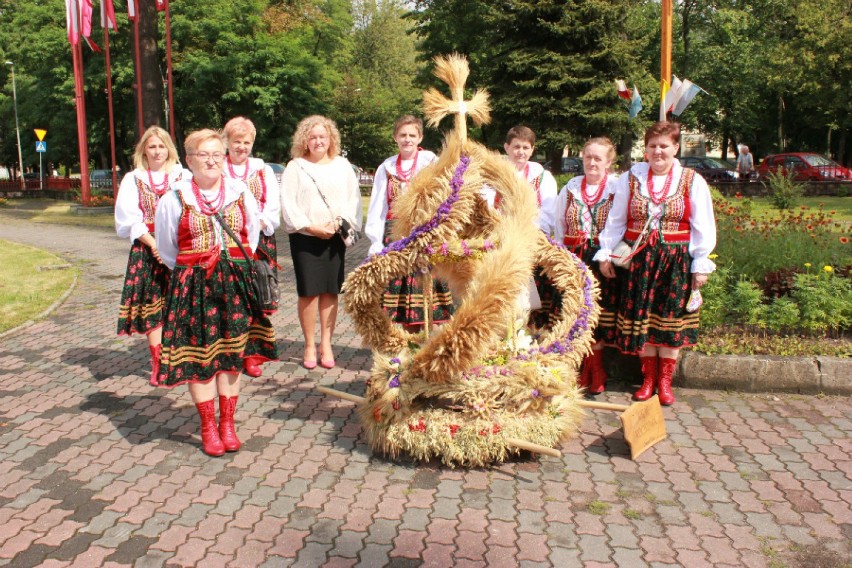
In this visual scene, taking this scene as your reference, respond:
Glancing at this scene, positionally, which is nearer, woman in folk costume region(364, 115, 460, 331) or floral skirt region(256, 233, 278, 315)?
woman in folk costume region(364, 115, 460, 331)

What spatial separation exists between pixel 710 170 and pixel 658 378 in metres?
27.9

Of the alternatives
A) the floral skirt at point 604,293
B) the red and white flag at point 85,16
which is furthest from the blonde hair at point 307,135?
the red and white flag at point 85,16

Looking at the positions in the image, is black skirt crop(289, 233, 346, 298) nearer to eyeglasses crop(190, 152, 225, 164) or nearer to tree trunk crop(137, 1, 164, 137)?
eyeglasses crop(190, 152, 225, 164)

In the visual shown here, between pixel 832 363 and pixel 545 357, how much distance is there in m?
2.49

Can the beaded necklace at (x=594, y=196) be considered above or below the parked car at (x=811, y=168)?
below

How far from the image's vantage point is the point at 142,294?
6.04 metres

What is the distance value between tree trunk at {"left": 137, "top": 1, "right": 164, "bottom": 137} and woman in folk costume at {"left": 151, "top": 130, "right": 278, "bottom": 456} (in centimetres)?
1443

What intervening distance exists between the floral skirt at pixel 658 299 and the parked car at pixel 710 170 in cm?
2338

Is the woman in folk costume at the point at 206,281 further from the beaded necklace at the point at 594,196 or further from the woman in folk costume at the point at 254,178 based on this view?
the beaded necklace at the point at 594,196

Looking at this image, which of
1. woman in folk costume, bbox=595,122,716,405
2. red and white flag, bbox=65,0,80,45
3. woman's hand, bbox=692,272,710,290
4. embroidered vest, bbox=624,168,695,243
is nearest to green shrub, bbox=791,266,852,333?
woman in folk costume, bbox=595,122,716,405

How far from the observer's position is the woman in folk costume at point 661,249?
5223 millimetres

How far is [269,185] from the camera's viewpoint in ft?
20.7

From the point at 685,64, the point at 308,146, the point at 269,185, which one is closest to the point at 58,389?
the point at 269,185

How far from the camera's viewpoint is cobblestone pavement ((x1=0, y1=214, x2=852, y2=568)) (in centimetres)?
355
